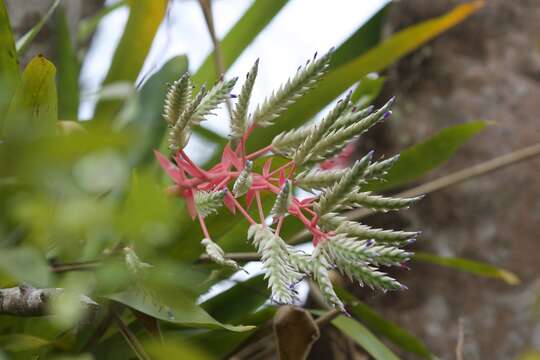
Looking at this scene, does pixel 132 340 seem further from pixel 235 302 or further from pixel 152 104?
pixel 152 104

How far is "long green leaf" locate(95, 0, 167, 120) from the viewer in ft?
3.95

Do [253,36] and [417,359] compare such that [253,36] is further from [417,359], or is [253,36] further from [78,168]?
[78,168]

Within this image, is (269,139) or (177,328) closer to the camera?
(177,328)

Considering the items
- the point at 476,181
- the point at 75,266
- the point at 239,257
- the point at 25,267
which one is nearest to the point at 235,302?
the point at 239,257

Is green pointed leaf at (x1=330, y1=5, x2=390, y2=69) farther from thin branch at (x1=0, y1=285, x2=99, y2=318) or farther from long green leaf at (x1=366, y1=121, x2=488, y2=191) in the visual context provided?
thin branch at (x1=0, y1=285, x2=99, y2=318)

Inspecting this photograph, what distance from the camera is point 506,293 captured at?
159 cm

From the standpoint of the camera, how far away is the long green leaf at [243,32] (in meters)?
1.36

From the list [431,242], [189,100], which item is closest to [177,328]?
[189,100]

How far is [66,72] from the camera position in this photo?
1229 millimetres

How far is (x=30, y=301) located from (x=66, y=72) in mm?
681

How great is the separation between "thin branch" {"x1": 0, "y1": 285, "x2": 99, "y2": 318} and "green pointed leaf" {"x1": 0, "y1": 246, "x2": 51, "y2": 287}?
47mm

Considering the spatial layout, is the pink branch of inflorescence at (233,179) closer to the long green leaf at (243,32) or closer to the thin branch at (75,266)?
the thin branch at (75,266)

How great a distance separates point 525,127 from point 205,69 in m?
0.80

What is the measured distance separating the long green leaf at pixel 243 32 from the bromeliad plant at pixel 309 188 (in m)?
0.67
